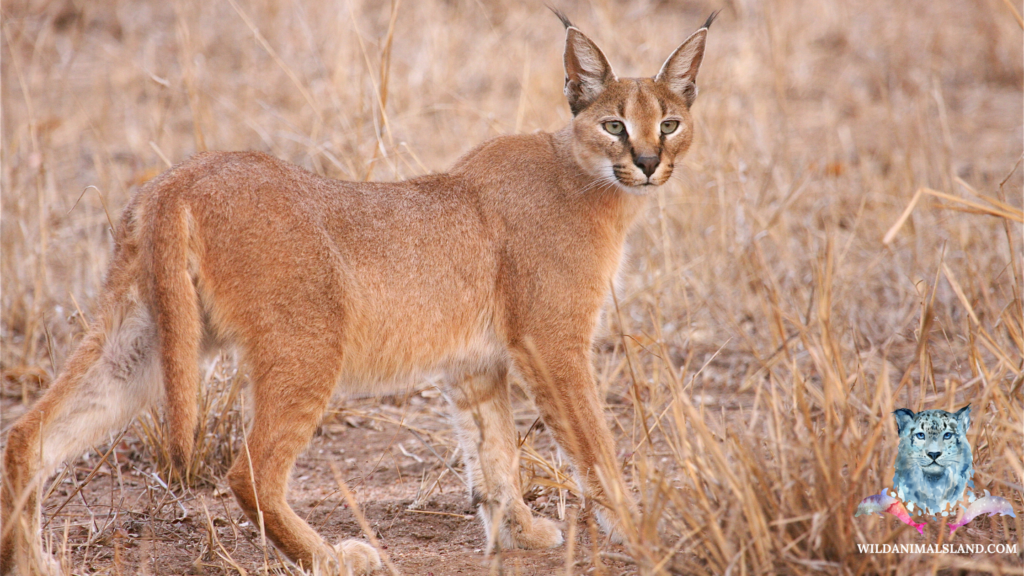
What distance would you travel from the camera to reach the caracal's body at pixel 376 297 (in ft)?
9.47

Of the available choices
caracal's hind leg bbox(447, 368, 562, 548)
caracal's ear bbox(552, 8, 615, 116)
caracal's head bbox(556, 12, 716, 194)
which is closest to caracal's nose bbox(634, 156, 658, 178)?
caracal's head bbox(556, 12, 716, 194)

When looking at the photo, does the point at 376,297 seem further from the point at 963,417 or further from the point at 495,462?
the point at 963,417

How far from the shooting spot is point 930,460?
8.10ft

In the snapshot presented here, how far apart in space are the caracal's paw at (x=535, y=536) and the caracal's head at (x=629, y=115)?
4.06ft

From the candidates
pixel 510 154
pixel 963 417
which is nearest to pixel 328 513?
pixel 510 154

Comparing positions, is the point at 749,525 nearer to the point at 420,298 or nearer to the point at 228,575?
the point at 420,298

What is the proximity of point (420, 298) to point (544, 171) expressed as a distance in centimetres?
74

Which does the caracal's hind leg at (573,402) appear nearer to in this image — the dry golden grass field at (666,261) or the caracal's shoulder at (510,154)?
the dry golden grass field at (666,261)

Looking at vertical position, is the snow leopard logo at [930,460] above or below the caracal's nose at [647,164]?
below

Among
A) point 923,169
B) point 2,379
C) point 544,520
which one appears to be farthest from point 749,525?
point 923,169

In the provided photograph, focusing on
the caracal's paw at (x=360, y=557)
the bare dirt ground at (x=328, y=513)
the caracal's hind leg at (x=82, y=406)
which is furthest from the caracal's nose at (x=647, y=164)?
the caracal's hind leg at (x=82, y=406)

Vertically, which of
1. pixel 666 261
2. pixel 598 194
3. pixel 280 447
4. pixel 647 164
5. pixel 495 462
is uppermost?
pixel 647 164

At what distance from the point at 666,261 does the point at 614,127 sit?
1.63 m

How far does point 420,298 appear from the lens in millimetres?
3289
